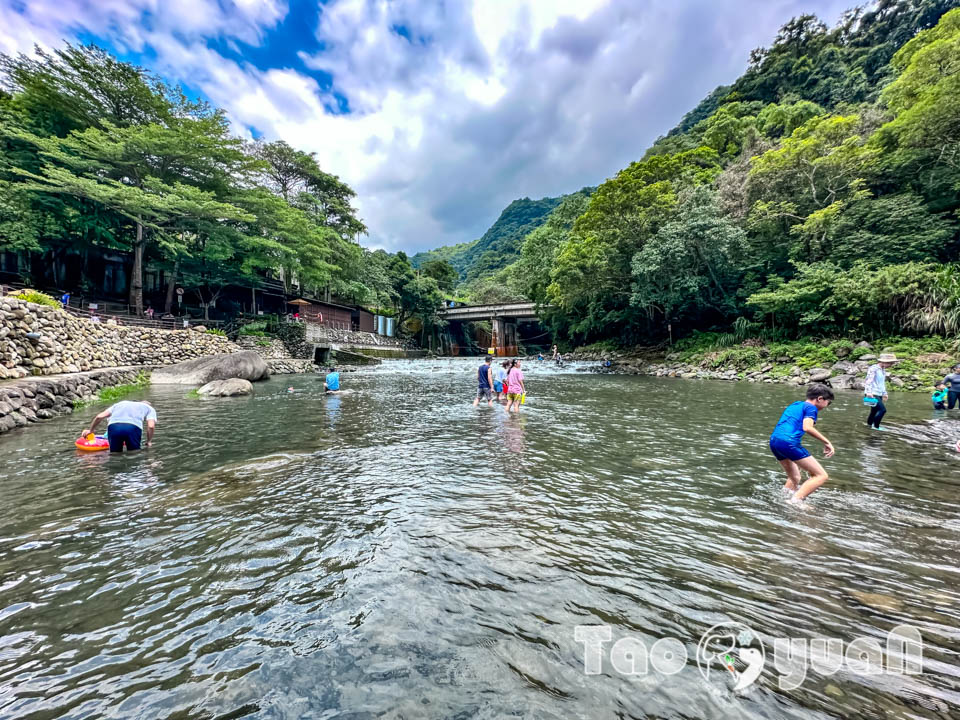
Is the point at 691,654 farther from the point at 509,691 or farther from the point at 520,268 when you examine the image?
the point at 520,268

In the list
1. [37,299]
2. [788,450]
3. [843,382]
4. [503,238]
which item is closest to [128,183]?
[37,299]

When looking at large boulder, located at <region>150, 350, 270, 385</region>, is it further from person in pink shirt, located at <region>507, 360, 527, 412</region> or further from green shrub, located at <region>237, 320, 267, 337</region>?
person in pink shirt, located at <region>507, 360, 527, 412</region>

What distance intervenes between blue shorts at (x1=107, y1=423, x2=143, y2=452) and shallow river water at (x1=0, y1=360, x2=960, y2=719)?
0.24 m

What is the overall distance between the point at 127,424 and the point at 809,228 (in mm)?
30808

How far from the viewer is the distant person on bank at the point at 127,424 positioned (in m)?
6.88

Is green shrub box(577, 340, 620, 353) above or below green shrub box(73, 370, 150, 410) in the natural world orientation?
above

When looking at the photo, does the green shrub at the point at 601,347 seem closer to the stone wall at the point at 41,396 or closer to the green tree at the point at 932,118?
the green tree at the point at 932,118

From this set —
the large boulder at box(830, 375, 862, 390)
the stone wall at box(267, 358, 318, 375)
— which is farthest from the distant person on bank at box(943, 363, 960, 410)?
the stone wall at box(267, 358, 318, 375)

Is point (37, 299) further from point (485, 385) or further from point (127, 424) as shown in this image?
point (485, 385)

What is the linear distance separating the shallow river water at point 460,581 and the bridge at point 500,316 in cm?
4452

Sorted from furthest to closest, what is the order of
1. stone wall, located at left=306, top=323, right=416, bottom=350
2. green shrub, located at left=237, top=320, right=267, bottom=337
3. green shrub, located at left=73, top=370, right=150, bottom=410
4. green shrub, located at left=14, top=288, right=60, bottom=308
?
stone wall, located at left=306, top=323, right=416, bottom=350
green shrub, located at left=237, top=320, right=267, bottom=337
green shrub, located at left=14, top=288, right=60, bottom=308
green shrub, located at left=73, top=370, right=150, bottom=410

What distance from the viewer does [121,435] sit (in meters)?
6.88

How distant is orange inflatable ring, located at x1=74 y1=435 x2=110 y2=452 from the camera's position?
6977mm

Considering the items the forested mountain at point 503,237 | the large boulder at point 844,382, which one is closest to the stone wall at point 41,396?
the large boulder at point 844,382
